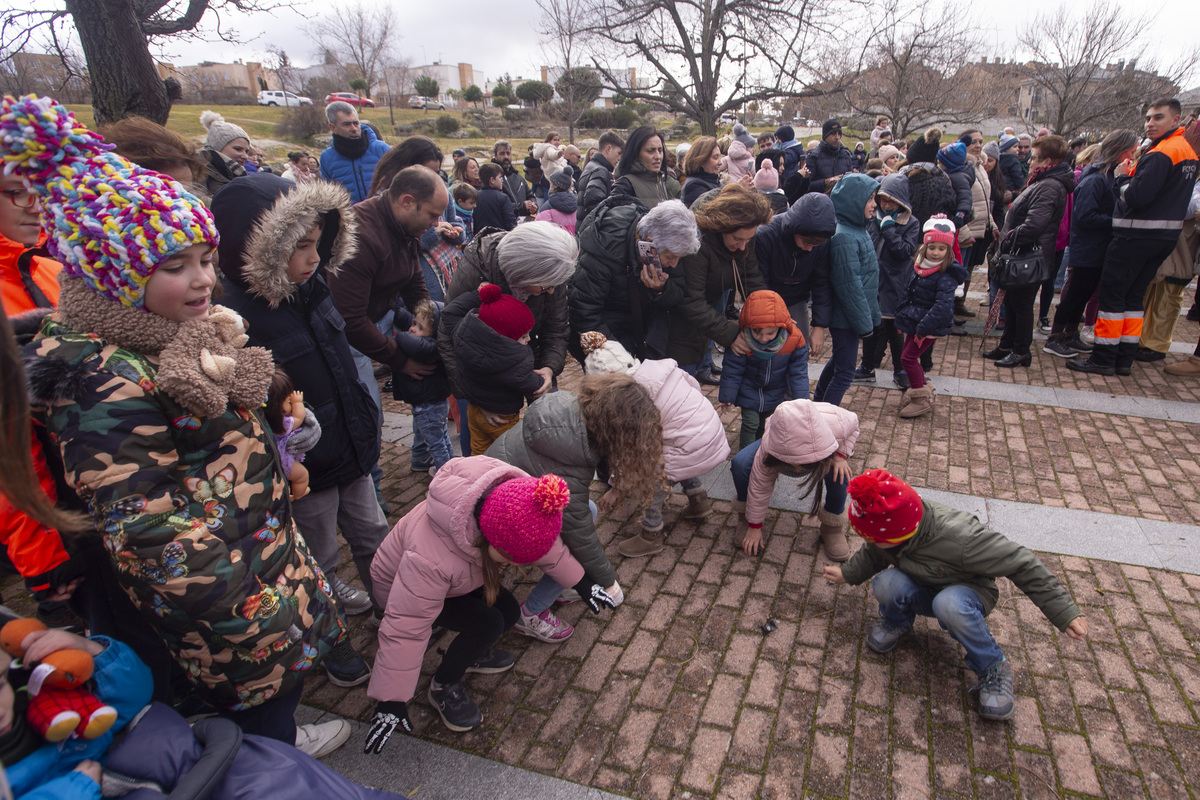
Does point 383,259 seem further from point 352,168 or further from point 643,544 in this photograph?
point 352,168

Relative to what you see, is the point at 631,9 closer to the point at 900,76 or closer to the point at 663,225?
the point at 900,76

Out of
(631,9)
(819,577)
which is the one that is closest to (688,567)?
(819,577)

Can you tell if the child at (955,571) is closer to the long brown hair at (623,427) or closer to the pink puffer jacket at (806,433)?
the pink puffer jacket at (806,433)

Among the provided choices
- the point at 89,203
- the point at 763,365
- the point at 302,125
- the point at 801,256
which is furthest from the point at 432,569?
the point at 302,125

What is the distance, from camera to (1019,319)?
6168 millimetres

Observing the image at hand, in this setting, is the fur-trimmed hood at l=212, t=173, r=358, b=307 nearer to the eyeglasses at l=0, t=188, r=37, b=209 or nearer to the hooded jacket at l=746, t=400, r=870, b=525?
the eyeglasses at l=0, t=188, r=37, b=209

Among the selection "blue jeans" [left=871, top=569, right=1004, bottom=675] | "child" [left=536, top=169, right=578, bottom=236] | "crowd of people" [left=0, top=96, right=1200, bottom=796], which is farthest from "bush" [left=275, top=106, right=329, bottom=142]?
"blue jeans" [left=871, top=569, right=1004, bottom=675]

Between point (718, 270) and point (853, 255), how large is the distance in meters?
1.12

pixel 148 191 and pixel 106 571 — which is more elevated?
pixel 148 191

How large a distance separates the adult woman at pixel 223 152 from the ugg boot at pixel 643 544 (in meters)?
4.36

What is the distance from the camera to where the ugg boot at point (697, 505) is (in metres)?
3.81

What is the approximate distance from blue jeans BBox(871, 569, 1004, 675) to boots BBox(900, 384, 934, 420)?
9.17 ft

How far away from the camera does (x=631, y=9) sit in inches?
801

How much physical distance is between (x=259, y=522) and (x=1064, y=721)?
3.08m
